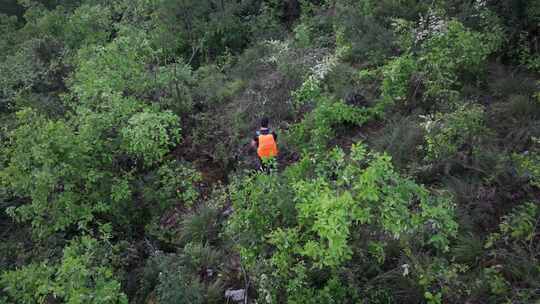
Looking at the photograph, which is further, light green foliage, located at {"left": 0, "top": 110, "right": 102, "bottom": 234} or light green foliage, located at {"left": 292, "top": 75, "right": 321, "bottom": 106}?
light green foliage, located at {"left": 292, "top": 75, "right": 321, "bottom": 106}

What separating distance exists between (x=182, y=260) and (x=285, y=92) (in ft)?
14.7

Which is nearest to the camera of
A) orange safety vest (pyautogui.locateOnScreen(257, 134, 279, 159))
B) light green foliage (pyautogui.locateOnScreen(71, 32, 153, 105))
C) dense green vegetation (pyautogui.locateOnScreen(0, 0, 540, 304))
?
dense green vegetation (pyautogui.locateOnScreen(0, 0, 540, 304))

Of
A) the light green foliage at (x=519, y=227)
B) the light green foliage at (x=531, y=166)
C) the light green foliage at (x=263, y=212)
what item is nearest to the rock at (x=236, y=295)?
the light green foliage at (x=263, y=212)

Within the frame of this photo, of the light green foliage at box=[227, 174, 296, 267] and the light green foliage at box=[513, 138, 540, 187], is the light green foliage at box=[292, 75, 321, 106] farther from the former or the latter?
the light green foliage at box=[513, 138, 540, 187]

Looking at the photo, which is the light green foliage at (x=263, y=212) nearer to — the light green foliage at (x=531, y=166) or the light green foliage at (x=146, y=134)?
the light green foliage at (x=531, y=166)

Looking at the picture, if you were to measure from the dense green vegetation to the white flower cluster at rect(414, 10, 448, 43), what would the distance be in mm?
51

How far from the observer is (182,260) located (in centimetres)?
605

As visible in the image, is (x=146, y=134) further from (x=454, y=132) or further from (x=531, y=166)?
(x=531, y=166)

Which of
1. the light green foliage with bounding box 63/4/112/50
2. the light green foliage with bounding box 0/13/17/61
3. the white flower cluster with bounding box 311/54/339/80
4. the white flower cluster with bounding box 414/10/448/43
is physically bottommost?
the light green foliage with bounding box 0/13/17/61

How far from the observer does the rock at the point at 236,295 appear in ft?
17.7

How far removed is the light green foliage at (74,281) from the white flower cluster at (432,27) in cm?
645

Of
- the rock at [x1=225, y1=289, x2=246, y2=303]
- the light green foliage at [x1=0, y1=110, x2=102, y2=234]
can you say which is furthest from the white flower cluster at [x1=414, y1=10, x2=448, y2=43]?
the light green foliage at [x1=0, y1=110, x2=102, y2=234]

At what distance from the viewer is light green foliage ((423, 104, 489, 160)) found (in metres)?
5.82

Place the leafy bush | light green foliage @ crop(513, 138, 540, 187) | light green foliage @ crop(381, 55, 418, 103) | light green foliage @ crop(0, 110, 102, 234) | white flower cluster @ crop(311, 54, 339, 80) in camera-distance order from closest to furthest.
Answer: the leafy bush, light green foliage @ crop(513, 138, 540, 187), light green foliage @ crop(0, 110, 102, 234), light green foliage @ crop(381, 55, 418, 103), white flower cluster @ crop(311, 54, 339, 80)
